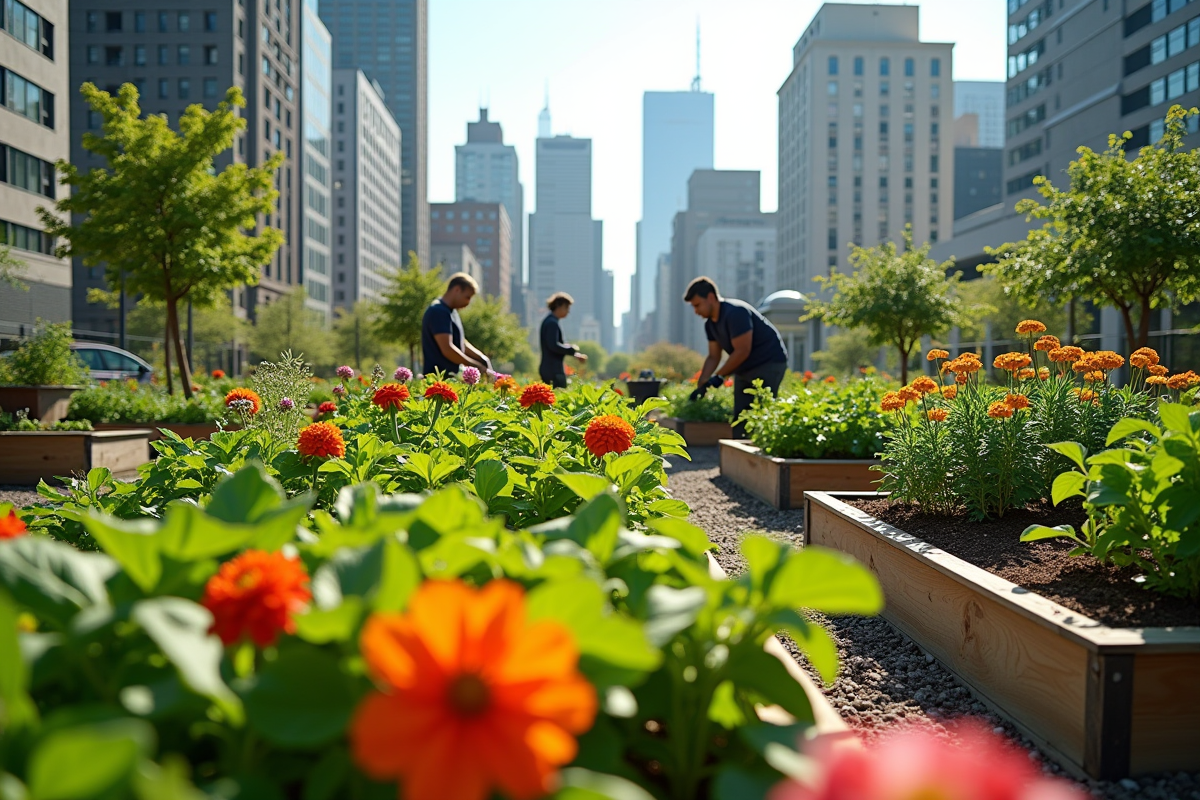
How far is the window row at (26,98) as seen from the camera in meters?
27.0

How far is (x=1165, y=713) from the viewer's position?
2395mm

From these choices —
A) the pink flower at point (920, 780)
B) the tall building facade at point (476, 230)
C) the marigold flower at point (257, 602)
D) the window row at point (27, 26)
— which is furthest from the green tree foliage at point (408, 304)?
the tall building facade at point (476, 230)

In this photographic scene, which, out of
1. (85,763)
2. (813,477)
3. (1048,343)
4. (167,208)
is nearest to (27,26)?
(167,208)

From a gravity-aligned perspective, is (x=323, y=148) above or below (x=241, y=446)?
above

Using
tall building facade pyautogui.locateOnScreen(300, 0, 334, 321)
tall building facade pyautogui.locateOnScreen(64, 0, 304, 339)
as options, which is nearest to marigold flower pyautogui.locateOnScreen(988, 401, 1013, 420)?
tall building facade pyautogui.locateOnScreen(64, 0, 304, 339)

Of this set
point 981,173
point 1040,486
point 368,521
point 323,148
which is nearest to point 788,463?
point 1040,486

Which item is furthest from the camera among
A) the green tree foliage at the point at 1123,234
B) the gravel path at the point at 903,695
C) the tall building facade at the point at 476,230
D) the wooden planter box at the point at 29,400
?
the tall building facade at the point at 476,230

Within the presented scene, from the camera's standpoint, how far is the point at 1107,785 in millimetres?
2338

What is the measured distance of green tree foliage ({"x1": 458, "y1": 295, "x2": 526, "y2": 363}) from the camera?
28.7 m

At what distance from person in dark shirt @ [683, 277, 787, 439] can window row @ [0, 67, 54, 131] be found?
28.8 meters

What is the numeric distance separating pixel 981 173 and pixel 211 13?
4144 inches

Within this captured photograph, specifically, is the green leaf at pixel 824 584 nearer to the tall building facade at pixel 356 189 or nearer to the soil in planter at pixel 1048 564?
the soil in planter at pixel 1048 564

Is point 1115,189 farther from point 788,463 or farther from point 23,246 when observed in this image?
point 23,246

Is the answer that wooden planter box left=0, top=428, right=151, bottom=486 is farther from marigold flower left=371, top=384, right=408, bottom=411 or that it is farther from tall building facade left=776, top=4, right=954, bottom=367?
tall building facade left=776, top=4, right=954, bottom=367
